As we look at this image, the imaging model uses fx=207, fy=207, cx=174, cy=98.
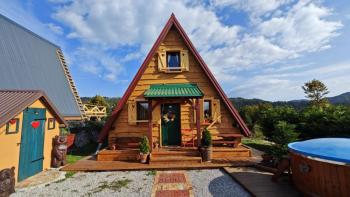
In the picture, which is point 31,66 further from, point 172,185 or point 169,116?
point 172,185

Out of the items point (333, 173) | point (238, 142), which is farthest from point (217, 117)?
point (333, 173)

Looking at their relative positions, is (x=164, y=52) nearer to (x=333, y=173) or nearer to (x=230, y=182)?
(x=230, y=182)

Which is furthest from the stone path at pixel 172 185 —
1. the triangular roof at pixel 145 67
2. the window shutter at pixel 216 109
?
the triangular roof at pixel 145 67

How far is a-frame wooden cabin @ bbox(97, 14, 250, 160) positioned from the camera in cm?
1096

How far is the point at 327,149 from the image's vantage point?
16.5ft

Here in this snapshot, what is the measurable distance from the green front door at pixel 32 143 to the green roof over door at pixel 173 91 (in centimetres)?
431

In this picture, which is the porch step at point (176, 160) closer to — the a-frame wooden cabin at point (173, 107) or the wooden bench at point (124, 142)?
the a-frame wooden cabin at point (173, 107)

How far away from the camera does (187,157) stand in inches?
354

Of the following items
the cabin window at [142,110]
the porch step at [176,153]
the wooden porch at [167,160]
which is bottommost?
the wooden porch at [167,160]

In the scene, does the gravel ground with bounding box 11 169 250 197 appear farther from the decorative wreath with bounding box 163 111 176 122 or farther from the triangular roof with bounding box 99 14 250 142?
the decorative wreath with bounding box 163 111 176 122

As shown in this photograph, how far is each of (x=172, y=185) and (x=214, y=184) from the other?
4.29 ft

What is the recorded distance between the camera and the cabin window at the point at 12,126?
21.0 feet

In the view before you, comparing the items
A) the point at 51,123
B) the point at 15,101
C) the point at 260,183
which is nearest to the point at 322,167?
the point at 260,183

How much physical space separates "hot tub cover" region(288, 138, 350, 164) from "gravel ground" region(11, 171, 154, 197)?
169 inches
